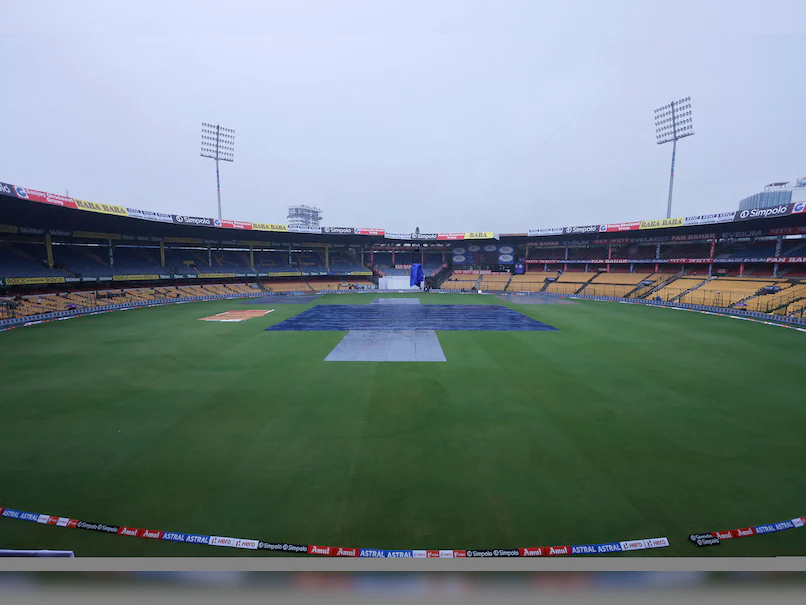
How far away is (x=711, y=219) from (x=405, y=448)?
4839 cm

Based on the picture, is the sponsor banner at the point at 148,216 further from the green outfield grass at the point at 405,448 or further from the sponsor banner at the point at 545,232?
the sponsor banner at the point at 545,232

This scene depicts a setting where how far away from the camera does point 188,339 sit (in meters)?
21.8

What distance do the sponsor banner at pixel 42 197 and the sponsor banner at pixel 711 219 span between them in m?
63.9

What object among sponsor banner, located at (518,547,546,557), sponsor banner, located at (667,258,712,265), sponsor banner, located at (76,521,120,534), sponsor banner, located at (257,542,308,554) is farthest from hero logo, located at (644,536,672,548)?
sponsor banner, located at (667,258,712,265)

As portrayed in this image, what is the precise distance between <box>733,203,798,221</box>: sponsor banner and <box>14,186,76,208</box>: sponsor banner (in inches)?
2545

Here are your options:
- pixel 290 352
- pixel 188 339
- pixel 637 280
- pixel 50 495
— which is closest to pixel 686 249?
pixel 637 280

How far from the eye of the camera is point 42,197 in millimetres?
29922

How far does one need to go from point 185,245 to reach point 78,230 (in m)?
13.0

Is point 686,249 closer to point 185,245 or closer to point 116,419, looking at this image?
point 116,419

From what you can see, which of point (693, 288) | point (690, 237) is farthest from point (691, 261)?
point (693, 288)

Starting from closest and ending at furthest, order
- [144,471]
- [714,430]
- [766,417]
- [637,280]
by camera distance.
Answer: [144,471], [714,430], [766,417], [637,280]

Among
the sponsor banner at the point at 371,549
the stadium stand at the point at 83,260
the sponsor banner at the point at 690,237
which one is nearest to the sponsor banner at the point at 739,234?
the sponsor banner at the point at 690,237

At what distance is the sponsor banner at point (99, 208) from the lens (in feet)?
108

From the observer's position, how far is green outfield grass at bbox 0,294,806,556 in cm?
695
